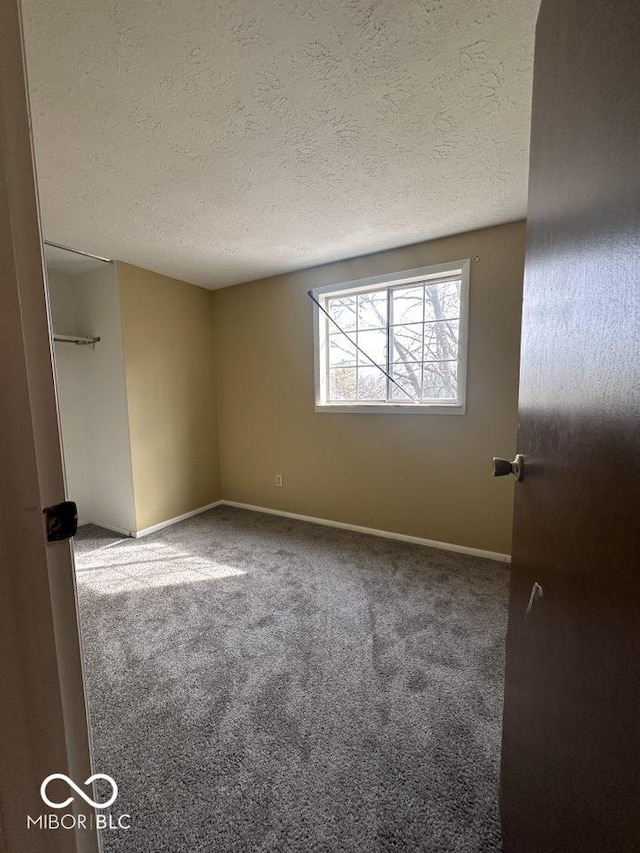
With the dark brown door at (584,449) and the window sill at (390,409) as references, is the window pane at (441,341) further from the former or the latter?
the dark brown door at (584,449)

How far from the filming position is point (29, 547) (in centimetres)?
51

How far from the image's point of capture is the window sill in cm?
250

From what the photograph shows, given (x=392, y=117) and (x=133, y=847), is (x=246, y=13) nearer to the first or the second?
(x=392, y=117)

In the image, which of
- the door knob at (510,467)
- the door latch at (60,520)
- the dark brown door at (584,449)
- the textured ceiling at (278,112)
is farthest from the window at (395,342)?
the door latch at (60,520)

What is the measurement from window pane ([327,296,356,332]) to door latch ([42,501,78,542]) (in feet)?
8.71

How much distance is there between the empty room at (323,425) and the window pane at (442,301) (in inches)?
0.9

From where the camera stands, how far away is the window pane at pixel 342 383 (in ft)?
9.75

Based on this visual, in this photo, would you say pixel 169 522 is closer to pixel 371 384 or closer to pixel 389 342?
pixel 371 384

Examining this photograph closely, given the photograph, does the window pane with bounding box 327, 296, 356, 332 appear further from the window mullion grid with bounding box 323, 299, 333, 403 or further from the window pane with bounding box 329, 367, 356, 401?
the window pane with bounding box 329, 367, 356, 401

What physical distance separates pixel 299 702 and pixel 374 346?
239 cm

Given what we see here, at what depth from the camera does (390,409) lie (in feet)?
8.89

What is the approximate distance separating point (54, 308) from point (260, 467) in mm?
2370

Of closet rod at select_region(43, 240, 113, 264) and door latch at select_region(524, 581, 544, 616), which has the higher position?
closet rod at select_region(43, 240, 113, 264)

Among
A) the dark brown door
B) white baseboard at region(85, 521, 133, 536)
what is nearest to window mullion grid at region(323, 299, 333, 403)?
white baseboard at region(85, 521, 133, 536)
